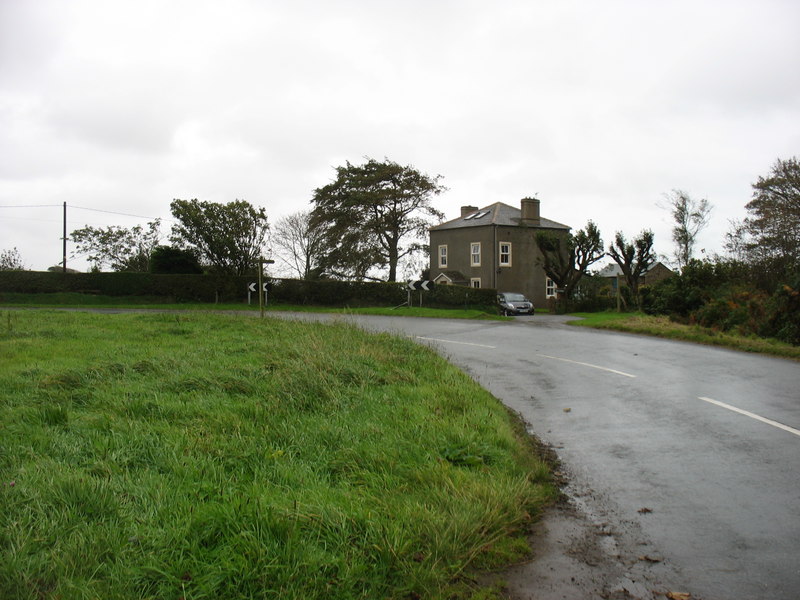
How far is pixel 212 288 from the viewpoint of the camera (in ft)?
146

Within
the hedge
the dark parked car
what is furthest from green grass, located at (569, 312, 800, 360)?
the hedge

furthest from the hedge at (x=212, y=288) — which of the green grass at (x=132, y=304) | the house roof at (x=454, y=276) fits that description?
the house roof at (x=454, y=276)

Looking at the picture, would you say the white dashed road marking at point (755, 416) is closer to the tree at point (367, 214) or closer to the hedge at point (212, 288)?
the hedge at point (212, 288)

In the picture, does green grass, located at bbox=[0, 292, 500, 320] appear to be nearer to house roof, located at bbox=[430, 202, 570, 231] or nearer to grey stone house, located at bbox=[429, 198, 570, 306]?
grey stone house, located at bbox=[429, 198, 570, 306]

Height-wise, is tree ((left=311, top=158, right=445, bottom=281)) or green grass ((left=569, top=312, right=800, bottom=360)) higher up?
tree ((left=311, top=158, right=445, bottom=281))

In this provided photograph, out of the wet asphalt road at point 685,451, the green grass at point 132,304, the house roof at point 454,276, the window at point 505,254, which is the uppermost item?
the window at point 505,254

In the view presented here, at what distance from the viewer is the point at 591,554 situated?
4.14 m

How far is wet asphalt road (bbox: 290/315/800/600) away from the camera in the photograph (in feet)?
13.5

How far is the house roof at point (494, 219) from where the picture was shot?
5794 centimetres

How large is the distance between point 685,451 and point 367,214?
55.4m

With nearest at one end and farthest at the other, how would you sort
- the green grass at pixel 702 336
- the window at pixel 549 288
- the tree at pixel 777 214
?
the green grass at pixel 702 336, the tree at pixel 777 214, the window at pixel 549 288

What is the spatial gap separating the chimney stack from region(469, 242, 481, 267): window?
491cm

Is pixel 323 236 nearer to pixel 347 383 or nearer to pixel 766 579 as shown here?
pixel 347 383

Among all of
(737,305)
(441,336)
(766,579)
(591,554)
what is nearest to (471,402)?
(591,554)
